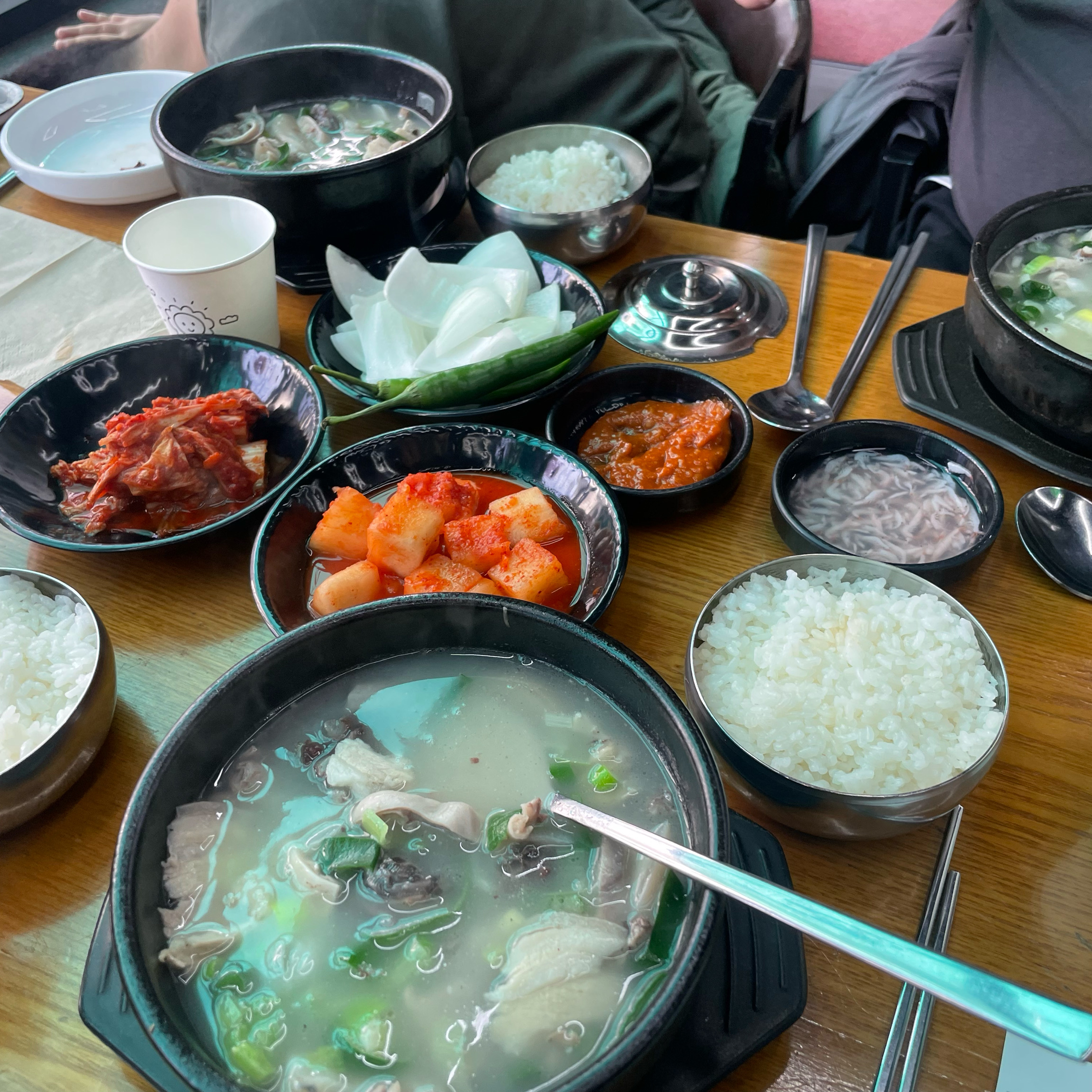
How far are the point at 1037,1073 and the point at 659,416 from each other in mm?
1140

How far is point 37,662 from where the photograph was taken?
1169 mm

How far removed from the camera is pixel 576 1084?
0.61 metres

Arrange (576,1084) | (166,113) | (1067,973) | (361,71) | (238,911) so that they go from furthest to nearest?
(361,71) → (166,113) → (1067,973) → (238,911) → (576,1084)

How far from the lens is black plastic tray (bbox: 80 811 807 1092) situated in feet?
2.65

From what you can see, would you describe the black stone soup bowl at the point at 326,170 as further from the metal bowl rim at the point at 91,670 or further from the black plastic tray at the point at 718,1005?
the black plastic tray at the point at 718,1005

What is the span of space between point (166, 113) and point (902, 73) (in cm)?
226

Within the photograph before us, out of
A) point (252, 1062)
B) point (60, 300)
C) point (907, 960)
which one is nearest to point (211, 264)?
point (60, 300)

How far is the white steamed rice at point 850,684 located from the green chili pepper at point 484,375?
624 millimetres

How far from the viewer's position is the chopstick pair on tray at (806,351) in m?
1.65

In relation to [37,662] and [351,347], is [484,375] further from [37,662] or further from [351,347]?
[37,662]

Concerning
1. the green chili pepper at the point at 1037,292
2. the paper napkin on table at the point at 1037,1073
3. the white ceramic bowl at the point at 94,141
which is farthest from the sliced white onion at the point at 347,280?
the paper napkin on table at the point at 1037,1073

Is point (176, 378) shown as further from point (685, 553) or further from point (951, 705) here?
point (951, 705)

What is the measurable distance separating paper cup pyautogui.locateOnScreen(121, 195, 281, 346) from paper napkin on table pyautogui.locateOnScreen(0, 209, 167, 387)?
107 millimetres

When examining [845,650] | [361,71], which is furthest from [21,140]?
[845,650]
